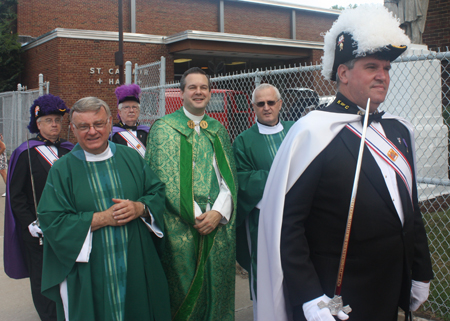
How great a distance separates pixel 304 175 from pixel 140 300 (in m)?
1.44

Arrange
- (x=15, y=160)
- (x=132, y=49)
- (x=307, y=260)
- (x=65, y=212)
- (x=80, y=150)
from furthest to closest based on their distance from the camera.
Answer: (x=132, y=49) → (x=15, y=160) → (x=80, y=150) → (x=65, y=212) → (x=307, y=260)

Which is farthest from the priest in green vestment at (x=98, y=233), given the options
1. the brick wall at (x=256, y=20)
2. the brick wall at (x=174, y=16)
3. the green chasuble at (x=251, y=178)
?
the brick wall at (x=256, y=20)

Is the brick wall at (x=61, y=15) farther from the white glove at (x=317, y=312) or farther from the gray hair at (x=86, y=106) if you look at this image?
the white glove at (x=317, y=312)

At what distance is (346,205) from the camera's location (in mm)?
1666

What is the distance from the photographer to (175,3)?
2291 cm

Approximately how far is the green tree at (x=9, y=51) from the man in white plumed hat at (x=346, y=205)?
21050mm

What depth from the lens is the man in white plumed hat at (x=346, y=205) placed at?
1.67 meters

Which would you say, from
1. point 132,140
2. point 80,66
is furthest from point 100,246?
point 80,66

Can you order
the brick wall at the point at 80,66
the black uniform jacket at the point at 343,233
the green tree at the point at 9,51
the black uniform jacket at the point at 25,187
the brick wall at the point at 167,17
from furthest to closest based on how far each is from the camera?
the brick wall at the point at 167,17, the green tree at the point at 9,51, the brick wall at the point at 80,66, the black uniform jacket at the point at 25,187, the black uniform jacket at the point at 343,233

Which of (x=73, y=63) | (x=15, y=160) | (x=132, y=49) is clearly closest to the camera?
(x=15, y=160)

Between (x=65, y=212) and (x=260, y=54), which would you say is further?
(x=260, y=54)

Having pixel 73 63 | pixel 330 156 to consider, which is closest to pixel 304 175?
pixel 330 156

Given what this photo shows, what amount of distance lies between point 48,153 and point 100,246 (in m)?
1.41

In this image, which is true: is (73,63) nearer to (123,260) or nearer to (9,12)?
(9,12)
